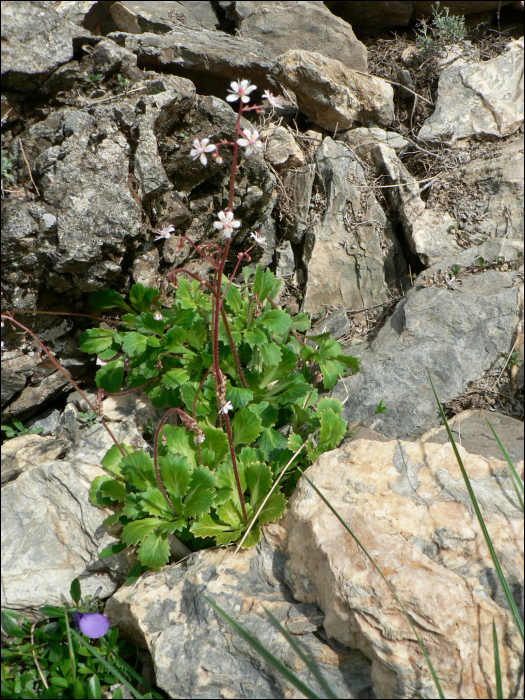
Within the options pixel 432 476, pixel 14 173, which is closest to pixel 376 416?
pixel 432 476

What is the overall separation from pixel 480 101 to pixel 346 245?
5.70ft

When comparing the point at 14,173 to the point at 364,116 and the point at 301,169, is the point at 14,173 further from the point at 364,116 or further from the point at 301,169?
the point at 364,116

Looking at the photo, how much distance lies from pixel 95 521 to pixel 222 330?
55.9 inches

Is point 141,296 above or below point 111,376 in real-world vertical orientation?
above

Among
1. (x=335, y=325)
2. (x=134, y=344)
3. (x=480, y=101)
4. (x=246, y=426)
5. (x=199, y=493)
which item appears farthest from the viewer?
(x=480, y=101)

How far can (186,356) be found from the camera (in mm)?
3311

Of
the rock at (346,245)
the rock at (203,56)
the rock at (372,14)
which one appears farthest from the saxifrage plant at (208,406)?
the rock at (372,14)

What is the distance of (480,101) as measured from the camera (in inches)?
172

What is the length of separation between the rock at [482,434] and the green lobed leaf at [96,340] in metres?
2.26

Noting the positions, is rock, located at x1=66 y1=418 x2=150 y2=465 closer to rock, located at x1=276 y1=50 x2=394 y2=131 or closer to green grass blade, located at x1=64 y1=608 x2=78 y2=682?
green grass blade, located at x1=64 y1=608 x2=78 y2=682

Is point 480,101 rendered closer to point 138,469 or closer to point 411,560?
point 411,560

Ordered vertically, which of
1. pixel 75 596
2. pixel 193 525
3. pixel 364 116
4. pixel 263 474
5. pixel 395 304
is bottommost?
pixel 75 596

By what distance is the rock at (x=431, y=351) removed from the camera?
341 cm

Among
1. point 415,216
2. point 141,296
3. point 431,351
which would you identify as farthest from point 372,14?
point 141,296
